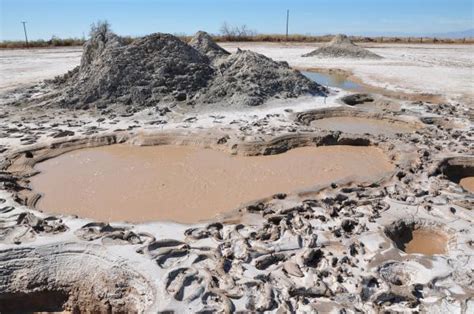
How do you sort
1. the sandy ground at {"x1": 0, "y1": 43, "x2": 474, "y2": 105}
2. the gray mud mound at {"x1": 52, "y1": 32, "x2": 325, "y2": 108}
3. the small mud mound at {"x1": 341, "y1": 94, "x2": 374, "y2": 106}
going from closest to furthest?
the gray mud mound at {"x1": 52, "y1": 32, "x2": 325, "y2": 108}
the small mud mound at {"x1": 341, "y1": 94, "x2": 374, "y2": 106}
the sandy ground at {"x1": 0, "y1": 43, "x2": 474, "y2": 105}

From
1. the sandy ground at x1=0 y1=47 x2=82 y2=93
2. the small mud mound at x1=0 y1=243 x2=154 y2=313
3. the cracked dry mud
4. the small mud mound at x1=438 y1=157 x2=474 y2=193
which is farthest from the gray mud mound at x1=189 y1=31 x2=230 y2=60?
the small mud mound at x1=0 y1=243 x2=154 y2=313

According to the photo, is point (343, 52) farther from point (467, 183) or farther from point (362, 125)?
point (467, 183)

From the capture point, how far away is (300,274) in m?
4.49

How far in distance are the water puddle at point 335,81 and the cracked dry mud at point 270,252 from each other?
25.0ft

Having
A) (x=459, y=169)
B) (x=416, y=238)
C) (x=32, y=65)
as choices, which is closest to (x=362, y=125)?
(x=459, y=169)

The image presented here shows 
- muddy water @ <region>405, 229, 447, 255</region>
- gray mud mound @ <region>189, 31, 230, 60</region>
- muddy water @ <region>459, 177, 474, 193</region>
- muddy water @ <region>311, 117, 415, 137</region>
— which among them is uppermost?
gray mud mound @ <region>189, 31, 230, 60</region>

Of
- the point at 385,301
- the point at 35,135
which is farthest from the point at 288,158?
the point at 35,135

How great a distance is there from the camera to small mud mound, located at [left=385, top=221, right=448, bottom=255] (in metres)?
5.26

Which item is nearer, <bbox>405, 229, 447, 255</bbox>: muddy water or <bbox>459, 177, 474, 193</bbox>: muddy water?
<bbox>405, 229, 447, 255</bbox>: muddy water

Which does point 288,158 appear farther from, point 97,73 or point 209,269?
point 97,73

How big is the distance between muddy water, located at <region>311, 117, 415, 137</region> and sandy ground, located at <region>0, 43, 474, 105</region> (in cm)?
315

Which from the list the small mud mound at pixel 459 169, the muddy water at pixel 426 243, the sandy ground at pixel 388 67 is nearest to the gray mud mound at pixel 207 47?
the sandy ground at pixel 388 67

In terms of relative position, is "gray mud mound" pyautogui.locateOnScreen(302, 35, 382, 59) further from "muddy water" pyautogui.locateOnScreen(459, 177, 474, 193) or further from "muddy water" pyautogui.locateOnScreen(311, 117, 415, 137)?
"muddy water" pyautogui.locateOnScreen(459, 177, 474, 193)

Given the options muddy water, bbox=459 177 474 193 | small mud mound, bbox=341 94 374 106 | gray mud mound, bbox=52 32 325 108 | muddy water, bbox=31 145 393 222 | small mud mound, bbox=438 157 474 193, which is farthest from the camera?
small mud mound, bbox=341 94 374 106
